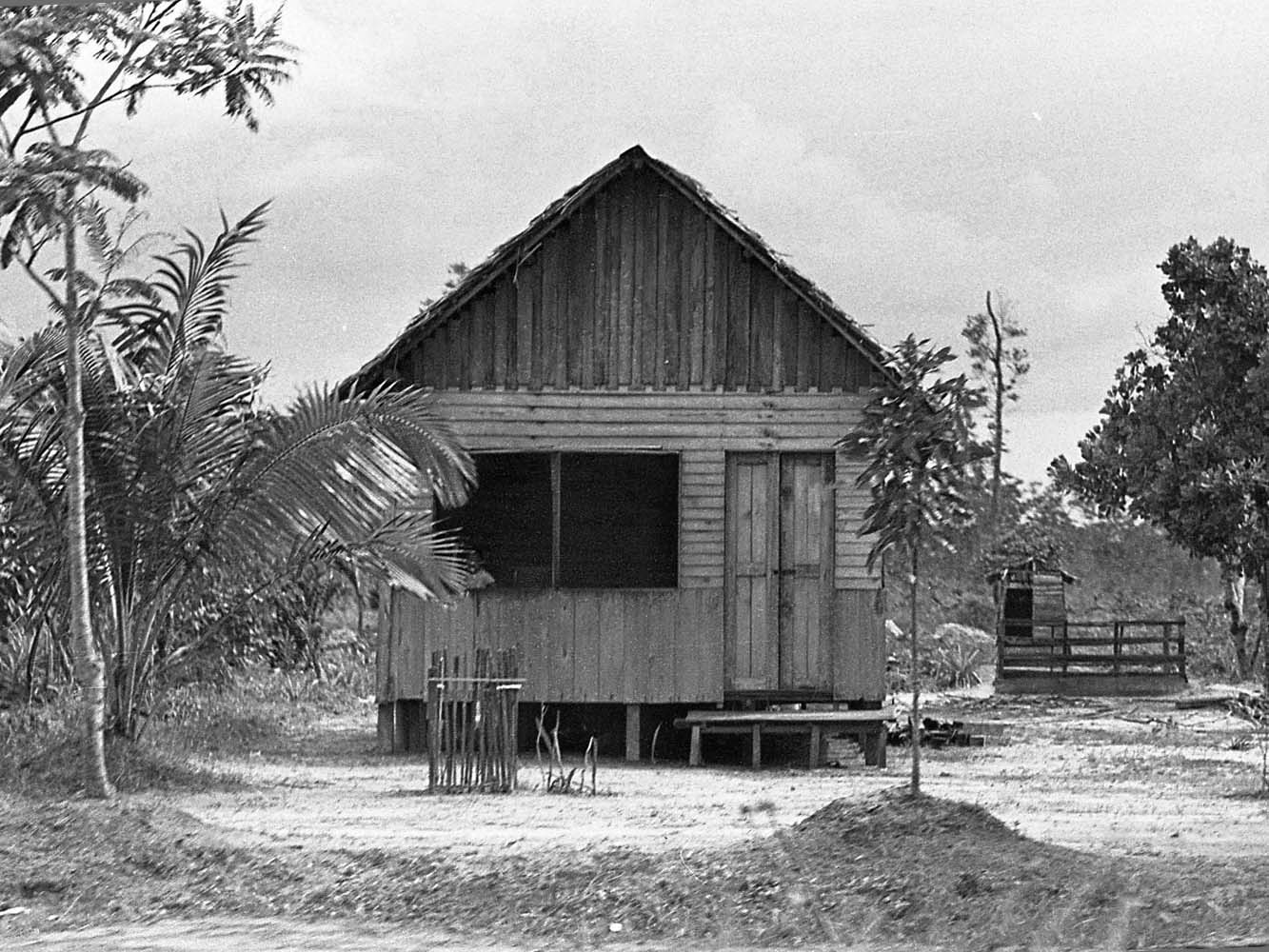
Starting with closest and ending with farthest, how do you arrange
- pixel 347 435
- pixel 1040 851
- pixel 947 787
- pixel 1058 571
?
pixel 1040 851 → pixel 347 435 → pixel 947 787 → pixel 1058 571

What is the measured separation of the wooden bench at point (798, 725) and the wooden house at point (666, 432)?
9.9 inches

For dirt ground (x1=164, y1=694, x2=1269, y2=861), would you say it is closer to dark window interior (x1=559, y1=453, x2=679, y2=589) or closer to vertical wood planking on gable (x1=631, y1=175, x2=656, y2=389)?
dark window interior (x1=559, y1=453, x2=679, y2=589)

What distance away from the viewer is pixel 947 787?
1331 cm

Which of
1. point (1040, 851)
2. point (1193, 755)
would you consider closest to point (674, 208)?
point (1193, 755)

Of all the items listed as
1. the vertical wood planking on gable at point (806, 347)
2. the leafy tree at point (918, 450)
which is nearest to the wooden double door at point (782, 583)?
the vertical wood planking on gable at point (806, 347)

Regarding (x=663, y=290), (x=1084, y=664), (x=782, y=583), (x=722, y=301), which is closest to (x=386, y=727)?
(x=782, y=583)

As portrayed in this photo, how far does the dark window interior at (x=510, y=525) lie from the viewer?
15648 mm

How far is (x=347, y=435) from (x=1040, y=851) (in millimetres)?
5896

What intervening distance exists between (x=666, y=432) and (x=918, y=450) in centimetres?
518

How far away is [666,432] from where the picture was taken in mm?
15391

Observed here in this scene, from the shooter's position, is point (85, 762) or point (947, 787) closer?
point (85, 762)

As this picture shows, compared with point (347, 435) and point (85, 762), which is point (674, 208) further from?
point (85, 762)

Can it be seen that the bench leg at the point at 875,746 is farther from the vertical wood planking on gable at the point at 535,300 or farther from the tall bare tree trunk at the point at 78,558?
the tall bare tree trunk at the point at 78,558

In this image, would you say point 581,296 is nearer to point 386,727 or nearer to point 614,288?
point 614,288
